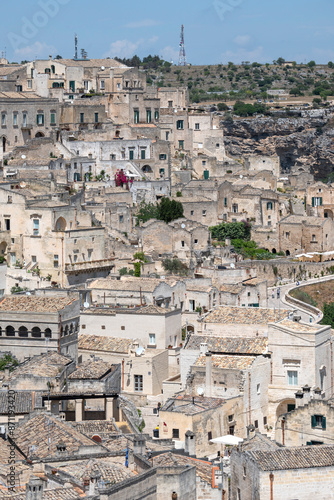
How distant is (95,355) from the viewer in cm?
4728

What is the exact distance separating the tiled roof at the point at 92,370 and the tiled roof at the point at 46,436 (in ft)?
19.0

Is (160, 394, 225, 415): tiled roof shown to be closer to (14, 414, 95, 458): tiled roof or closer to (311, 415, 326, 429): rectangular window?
(311, 415, 326, 429): rectangular window

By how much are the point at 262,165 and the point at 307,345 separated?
3953 cm

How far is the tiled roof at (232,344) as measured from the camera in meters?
44.8

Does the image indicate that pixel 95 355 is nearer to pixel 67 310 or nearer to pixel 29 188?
pixel 67 310

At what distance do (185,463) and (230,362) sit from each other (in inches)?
459

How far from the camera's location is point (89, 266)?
5700 cm

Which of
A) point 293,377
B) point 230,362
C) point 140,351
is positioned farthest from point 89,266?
point 293,377

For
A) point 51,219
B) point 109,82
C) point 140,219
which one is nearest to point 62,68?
point 109,82

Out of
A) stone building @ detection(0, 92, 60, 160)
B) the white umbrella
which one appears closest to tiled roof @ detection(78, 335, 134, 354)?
the white umbrella

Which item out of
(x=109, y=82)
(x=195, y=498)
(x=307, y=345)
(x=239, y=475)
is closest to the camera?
(x=195, y=498)

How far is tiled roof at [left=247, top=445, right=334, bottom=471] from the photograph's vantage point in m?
31.3

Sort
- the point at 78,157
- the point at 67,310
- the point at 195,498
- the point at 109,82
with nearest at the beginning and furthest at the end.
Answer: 1. the point at 195,498
2. the point at 67,310
3. the point at 78,157
4. the point at 109,82

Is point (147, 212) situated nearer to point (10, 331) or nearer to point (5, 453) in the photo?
point (10, 331)
